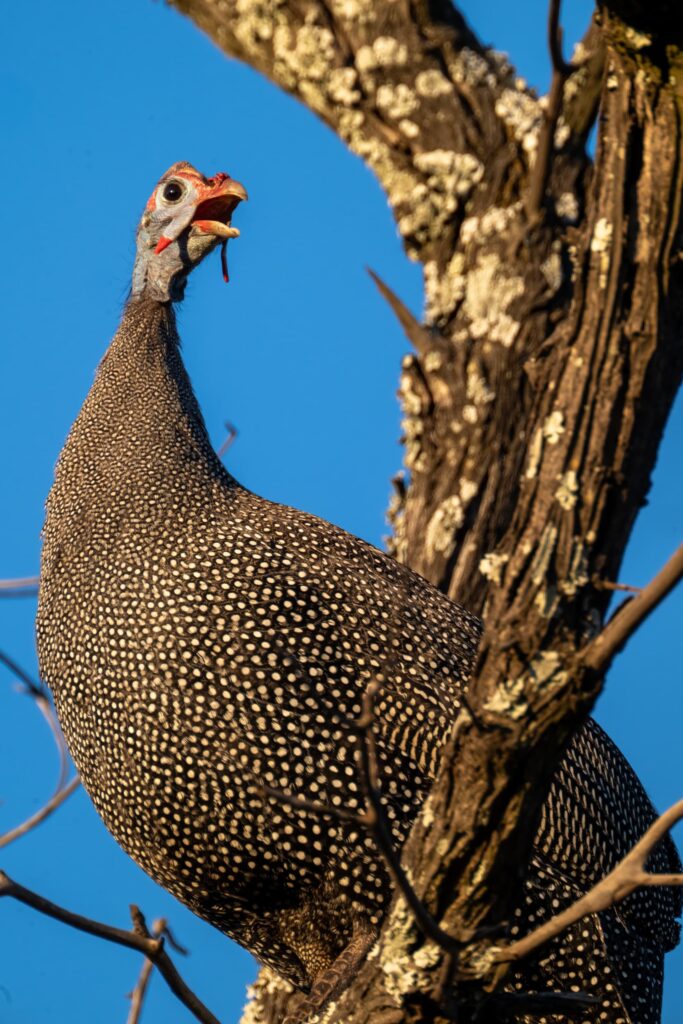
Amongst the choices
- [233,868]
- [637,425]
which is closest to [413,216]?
[637,425]

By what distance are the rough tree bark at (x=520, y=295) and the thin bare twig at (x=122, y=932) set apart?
0.37 m

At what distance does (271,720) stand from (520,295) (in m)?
1.26

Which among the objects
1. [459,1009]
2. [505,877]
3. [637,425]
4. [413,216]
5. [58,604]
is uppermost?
[413,216]

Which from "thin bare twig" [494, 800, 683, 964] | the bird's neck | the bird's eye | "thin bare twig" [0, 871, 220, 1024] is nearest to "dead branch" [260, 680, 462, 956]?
"thin bare twig" [494, 800, 683, 964]

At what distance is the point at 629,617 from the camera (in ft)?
6.84

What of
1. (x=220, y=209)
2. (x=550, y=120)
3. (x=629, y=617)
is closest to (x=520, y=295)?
(x=550, y=120)

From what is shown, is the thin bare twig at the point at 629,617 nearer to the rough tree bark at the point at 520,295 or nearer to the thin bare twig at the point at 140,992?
the rough tree bark at the point at 520,295

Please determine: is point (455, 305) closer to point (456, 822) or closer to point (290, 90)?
point (290, 90)

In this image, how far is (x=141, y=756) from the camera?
336 cm

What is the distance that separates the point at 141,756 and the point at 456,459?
4.43 feet

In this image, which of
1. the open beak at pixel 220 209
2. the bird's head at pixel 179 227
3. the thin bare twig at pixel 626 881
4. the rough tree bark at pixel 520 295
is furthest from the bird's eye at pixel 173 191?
the thin bare twig at pixel 626 881

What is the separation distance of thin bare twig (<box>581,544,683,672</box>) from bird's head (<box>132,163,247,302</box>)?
2.77 meters

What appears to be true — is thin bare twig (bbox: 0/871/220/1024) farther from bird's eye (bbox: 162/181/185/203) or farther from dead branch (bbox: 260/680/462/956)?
bird's eye (bbox: 162/181/185/203)

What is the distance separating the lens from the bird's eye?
4.71 m
